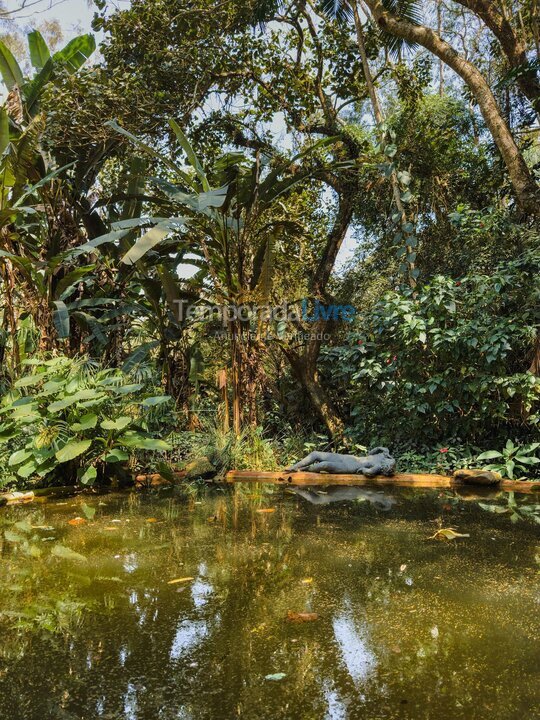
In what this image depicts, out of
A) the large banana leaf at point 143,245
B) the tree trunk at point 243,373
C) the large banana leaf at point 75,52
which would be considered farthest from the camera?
the large banana leaf at point 75,52

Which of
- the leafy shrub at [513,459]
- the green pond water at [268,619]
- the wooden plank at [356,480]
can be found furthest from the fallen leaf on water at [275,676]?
the leafy shrub at [513,459]

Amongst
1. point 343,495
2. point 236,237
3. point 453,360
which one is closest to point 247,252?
point 236,237

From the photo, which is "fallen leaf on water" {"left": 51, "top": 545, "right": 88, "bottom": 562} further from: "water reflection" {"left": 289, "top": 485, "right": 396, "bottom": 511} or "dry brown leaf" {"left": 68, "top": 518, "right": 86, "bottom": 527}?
"water reflection" {"left": 289, "top": 485, "right": 396, "bottom": 511}

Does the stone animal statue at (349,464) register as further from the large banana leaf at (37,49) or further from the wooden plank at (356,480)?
the large banana leaf at (37,49)

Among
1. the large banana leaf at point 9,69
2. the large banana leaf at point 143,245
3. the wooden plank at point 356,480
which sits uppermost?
the large banana leaf at point 9,69

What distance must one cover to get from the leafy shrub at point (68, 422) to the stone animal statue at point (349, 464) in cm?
157

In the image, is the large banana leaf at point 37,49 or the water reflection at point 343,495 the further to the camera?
the large banana leaf at point 37,49

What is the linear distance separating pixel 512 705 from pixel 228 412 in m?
5.01

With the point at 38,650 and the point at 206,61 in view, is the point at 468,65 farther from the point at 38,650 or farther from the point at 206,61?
the point at 38,650

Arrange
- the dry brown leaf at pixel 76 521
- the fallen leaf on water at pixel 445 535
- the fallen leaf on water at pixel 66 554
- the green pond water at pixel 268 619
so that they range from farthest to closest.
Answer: the dry brown leaf at pixel 76 521
the fallen leaf on water at pixel 445 535
the fallen leaf on water at pixel 66 554
the green pond water at pixel 268 619

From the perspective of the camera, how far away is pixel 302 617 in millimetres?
2129

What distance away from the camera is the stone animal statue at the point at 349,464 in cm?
561

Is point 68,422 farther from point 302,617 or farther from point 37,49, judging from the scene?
point 37,49

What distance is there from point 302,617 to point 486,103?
607 cm
